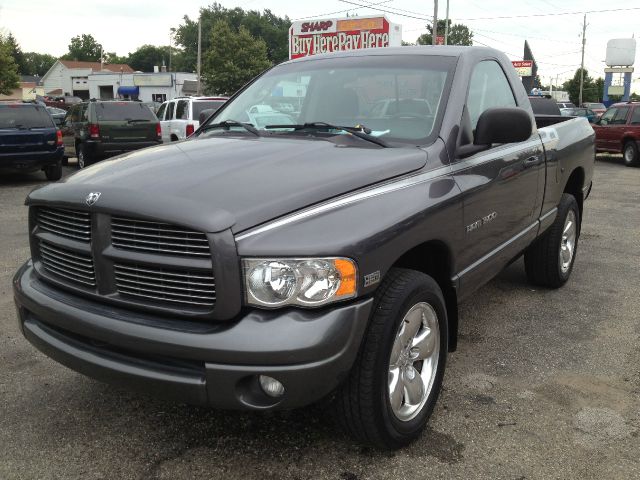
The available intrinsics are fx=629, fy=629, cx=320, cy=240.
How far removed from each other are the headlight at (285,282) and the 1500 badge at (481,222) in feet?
4.06

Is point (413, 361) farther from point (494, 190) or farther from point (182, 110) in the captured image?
point (182, 110)

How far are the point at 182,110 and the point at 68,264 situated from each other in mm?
13504

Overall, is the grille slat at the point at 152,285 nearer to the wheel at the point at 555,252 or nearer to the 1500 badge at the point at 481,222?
the 1500 badge at the point at 481,222

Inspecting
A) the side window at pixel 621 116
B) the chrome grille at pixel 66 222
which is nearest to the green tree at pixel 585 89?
the side window at pixel 621 116

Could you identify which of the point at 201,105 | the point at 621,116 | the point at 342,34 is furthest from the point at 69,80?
the point at 621,116

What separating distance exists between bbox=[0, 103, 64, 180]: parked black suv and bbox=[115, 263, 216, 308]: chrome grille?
1088cm

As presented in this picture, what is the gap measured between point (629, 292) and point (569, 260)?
0.54 meters

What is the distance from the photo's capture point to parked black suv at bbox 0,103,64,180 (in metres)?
12.0

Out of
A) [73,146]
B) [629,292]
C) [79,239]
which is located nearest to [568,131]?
[629,292]

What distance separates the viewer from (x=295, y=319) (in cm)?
228

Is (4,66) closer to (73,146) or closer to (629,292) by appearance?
(73,146)

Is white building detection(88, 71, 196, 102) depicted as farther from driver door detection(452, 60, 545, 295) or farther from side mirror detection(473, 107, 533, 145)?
side mirror detection(473, 107, 533, 145)

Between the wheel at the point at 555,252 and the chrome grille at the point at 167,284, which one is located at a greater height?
the chrome grille at the point at 167,284

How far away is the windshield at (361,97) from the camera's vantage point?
3406 millimetres
